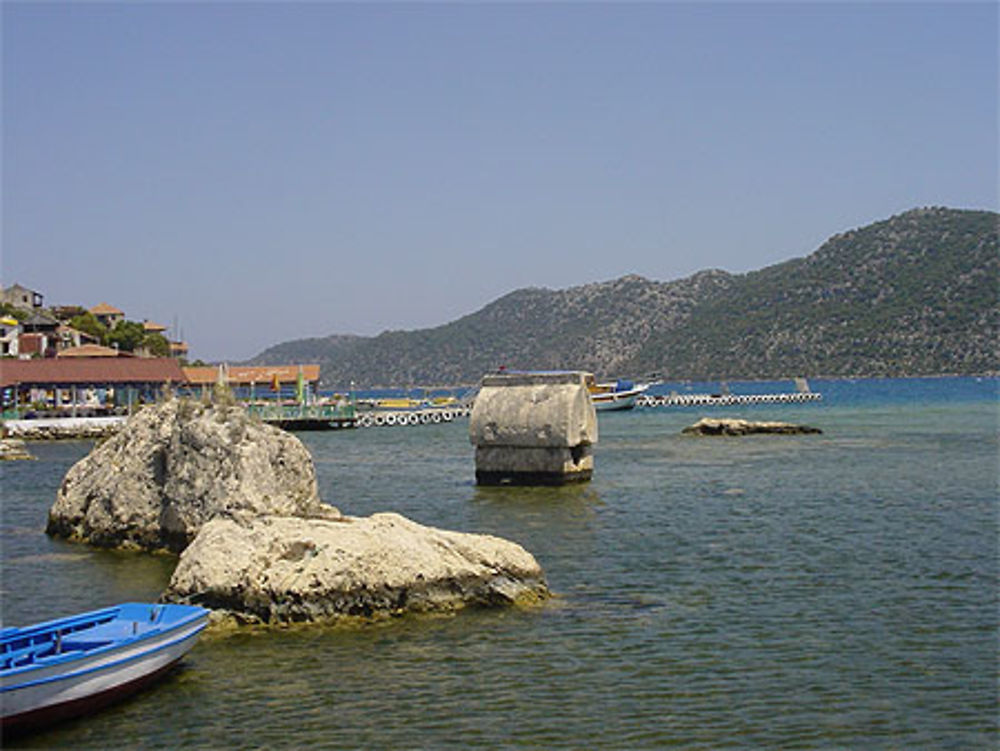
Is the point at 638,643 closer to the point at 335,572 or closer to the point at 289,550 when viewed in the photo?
the point at 335,572

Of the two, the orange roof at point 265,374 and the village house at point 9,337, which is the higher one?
the village house at point 9,337

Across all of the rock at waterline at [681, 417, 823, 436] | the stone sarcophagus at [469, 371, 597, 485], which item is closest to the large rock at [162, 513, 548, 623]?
the stone sarcophagus at [469, 371, 597, 485]

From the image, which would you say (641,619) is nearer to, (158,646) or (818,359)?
(158,646)

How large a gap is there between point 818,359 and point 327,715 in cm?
18569

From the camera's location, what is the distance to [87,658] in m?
11.7

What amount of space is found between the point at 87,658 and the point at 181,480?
10428 mm

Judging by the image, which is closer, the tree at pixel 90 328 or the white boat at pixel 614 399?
the white boat at pixel 614 399

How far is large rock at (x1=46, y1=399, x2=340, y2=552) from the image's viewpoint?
2116 centimetres

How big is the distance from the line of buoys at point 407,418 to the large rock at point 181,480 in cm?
5630

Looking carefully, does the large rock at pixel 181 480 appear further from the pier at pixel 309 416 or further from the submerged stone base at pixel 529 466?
the pier at pixel 309 416

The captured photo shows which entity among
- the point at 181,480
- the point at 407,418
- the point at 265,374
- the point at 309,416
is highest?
the point at 265,374

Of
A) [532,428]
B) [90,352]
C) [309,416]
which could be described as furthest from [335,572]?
[90,352]

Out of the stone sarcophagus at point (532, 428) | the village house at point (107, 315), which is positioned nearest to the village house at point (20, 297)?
the village house at point (107, 315)

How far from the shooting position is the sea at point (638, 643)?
1128cm
